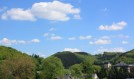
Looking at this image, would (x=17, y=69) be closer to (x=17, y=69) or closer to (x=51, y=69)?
(x=17, y=69)

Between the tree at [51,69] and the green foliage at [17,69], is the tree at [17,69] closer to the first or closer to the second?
the green foliage at [17,69]

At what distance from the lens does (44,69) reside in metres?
87.3

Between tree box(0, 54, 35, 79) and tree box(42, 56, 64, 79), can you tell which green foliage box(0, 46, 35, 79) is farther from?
tree box(42, 56, 64, 79)

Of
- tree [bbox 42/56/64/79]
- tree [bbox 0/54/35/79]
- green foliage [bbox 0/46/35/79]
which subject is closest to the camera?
green foliage [bbox 0/46/35/79]

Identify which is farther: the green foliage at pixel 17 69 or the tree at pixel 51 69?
the tree at pixel 51 69

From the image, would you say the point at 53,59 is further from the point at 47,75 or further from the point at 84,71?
the point at 84,71

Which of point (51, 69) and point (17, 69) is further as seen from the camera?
point (51, 69)

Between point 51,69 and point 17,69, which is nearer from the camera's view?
point 17,69

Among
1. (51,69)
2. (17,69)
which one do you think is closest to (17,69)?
(17,69)

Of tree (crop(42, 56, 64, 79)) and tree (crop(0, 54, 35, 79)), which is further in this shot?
tree (crop(42, 56, 64, 79))

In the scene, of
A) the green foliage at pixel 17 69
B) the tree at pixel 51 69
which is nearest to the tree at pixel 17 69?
the green foliage at pixel 17 69

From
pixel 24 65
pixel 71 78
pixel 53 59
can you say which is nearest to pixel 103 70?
pixel 71 78

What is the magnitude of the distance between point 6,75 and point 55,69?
1282 cm

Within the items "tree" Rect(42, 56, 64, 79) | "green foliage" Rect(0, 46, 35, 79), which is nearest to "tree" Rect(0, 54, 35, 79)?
"green foliage" Rect(0, 46, 35, 79)
